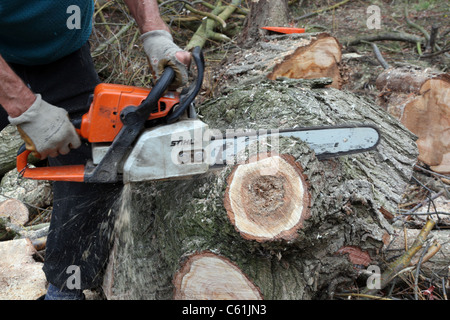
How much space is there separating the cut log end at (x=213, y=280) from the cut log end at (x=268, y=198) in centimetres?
20

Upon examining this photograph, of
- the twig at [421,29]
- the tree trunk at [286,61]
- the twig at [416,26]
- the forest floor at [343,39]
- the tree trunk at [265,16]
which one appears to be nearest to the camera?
the tree trunk at [286,61]

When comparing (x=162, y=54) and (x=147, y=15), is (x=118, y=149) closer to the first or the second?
(x=162, y=54)

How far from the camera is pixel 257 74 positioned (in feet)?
9.37

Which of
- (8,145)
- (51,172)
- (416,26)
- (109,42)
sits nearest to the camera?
(51,172)

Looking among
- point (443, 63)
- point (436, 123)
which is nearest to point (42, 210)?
point (436, 123)

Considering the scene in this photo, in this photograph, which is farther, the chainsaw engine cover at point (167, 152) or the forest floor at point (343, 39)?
the forest floor at point (343, 39)

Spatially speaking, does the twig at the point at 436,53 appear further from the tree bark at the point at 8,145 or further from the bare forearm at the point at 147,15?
the tree bark at the point at 8,145

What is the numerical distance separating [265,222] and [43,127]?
95 cm

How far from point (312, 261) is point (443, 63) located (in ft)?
12.6

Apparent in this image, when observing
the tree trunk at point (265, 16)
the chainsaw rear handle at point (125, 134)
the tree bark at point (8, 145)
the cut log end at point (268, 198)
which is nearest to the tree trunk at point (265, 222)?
the cut log end at point (268, 198)

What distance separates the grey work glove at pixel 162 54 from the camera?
5.63ft

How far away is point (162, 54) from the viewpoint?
6.00 ft

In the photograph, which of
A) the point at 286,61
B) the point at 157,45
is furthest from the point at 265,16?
the point at 157,45
